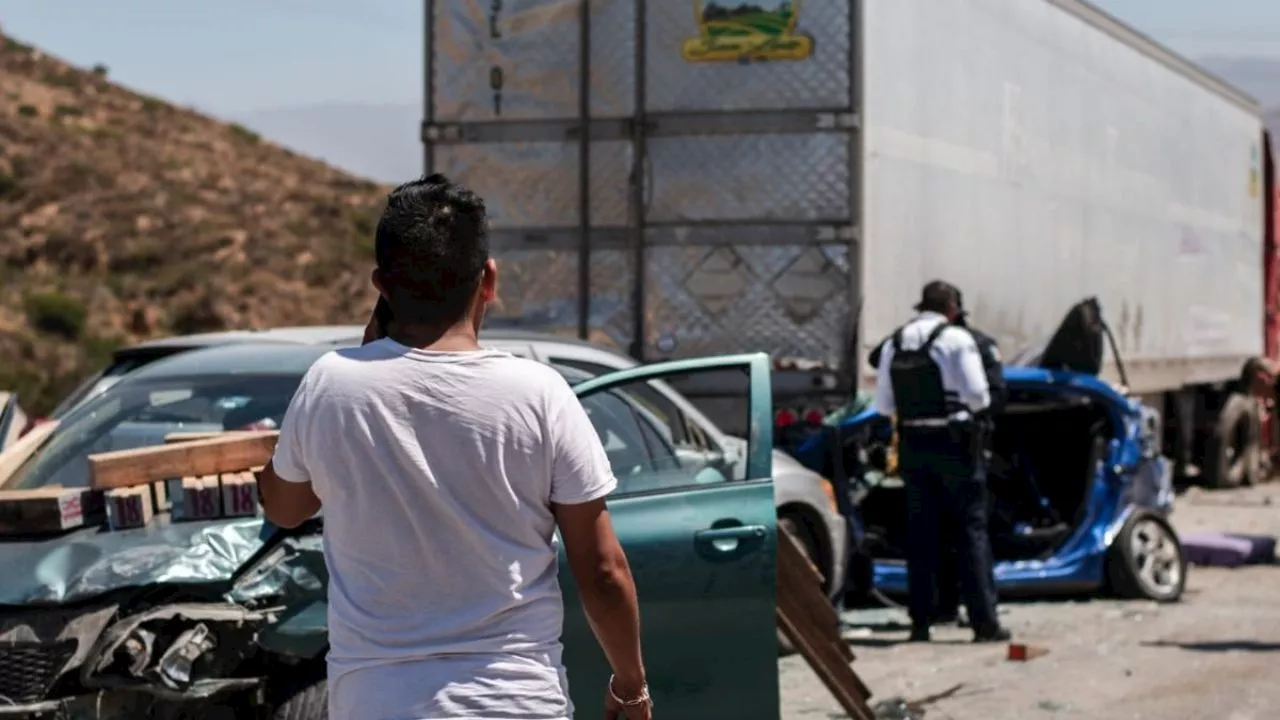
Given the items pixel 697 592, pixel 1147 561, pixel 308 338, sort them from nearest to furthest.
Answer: pixel 697 592, pixel 308 338, pixel 1147 561

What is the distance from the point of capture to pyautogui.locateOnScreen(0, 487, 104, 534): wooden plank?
6051mm

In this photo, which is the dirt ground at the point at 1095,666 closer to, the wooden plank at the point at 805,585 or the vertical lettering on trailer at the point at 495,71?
the wooden plank at the point at 805,585

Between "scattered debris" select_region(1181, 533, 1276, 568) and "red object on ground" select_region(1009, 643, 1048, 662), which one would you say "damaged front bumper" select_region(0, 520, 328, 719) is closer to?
"red object on ground" select_region(1009, 643, 1048, 662)

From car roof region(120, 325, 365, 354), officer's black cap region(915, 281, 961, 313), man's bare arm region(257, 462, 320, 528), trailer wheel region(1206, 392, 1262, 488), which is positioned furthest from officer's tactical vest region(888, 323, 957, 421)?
trailer wheel region(1206, 392, 1262, 488)

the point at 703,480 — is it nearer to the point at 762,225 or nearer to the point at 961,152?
the point at 762,225

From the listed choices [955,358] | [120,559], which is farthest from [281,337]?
[955,358]

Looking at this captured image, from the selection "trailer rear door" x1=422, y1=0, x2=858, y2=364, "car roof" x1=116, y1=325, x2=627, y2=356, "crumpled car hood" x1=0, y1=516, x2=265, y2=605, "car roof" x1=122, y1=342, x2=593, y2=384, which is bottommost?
"crumpled car hood" x1=0, y1=516, x2=265, y2=605

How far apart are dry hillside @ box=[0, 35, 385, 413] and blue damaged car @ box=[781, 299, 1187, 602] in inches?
1230

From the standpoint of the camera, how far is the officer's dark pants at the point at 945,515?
965cm

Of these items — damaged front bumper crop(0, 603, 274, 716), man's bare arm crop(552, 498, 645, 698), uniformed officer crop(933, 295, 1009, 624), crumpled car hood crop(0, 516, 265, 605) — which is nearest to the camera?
man's bare arm crop(552, 498, 645, 698)

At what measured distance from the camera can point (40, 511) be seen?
6.06 meters

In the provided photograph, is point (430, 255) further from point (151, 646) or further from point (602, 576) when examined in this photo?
point (151, 646)

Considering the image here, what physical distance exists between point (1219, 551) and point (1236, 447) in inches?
320

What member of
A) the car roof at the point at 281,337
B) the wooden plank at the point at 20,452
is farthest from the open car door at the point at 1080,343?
the wooden plank at the point at 20,452
